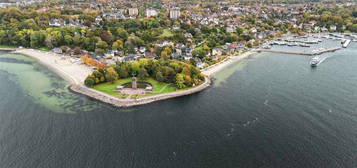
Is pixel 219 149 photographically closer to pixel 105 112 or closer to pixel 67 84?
pixel 105 112

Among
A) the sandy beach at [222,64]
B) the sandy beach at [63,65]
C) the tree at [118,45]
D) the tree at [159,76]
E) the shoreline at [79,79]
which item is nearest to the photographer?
the shoreline at [79,79]

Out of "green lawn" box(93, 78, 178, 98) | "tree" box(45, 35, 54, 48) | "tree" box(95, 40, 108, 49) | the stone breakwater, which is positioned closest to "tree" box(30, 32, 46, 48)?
"tree" box(45, 35, 54, 48)

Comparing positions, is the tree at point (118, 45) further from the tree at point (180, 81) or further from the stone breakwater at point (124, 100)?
the tree at point (180, 81)

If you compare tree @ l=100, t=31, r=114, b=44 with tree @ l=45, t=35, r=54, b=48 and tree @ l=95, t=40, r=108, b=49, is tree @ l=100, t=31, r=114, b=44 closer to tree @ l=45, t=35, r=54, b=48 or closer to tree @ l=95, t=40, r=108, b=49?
tree @ l=95, t=40, r=108, b=49

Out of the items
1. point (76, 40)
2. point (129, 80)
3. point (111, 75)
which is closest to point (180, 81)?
point (129, 80)

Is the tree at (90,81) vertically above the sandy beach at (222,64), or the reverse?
the sandy beach at (222,64)

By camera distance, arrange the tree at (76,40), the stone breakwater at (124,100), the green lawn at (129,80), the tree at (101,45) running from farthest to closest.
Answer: the tree at (76,40) < the tree at (101,45) < the green lawn at (129,80) < the stone breakwater at (124,100)

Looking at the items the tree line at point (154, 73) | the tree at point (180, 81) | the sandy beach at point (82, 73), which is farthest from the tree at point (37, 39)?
the tree at point (180, 81)

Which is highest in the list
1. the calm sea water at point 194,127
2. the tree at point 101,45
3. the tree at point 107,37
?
the tree at point 107,37
